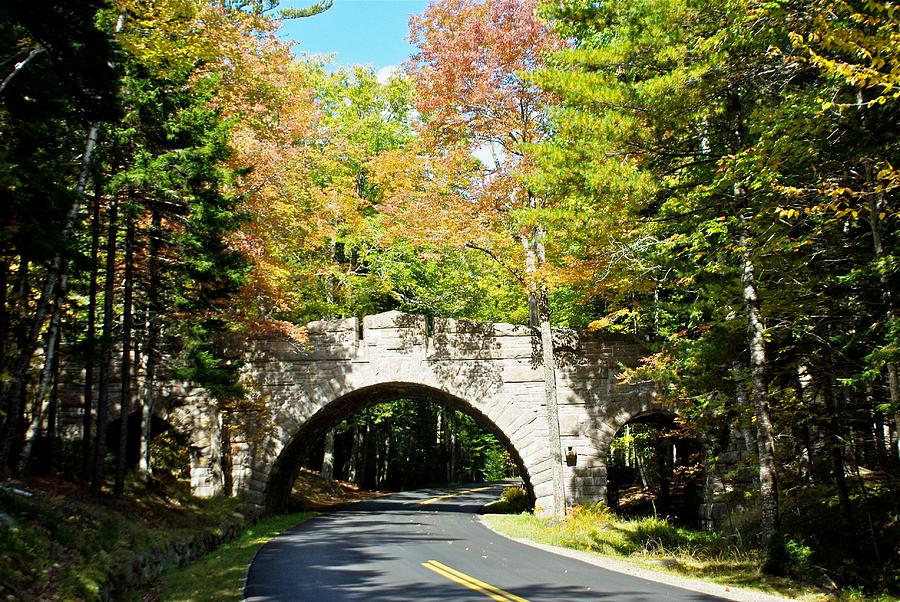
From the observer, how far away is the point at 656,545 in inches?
570

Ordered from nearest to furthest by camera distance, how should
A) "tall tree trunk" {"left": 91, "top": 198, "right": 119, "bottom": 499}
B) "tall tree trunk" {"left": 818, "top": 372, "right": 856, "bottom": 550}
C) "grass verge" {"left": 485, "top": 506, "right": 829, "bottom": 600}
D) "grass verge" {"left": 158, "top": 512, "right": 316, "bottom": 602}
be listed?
"grass verge" {"left": 158, "top": 512, "right": 316, "bottom": 602}, "grass verge" {"left": 485, "top": 506, "right": 829, "bottom": 600}, "tall tree trunk" {"left": 818, "top": 372, "right": 856, "bottom": 550}, "tall tree trunk" {"left": 91, "top": 198, "right": 119, "bottom": 499}

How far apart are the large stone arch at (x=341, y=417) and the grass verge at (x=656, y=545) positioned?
2.22 meters

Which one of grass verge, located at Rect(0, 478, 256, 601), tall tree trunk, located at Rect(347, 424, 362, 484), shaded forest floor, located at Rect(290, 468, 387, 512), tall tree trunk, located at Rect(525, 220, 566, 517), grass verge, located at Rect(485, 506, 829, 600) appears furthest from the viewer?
tall tree trunk, located at Rect(347, 424, 362, 484)

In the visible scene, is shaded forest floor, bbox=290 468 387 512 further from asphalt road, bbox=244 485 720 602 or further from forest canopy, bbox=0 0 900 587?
asphalt road, bbox=244 485 720 602

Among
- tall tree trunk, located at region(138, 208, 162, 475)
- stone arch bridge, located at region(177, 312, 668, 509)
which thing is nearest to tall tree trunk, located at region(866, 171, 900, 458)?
stone arch bridge, located at region(177, 312, 668, 509)

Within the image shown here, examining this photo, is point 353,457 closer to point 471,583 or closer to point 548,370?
point 548,370

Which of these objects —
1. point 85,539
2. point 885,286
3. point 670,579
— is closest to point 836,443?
point 885,286

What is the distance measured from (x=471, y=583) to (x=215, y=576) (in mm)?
3845

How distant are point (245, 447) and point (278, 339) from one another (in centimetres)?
314

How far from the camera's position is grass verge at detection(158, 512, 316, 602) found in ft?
27.0

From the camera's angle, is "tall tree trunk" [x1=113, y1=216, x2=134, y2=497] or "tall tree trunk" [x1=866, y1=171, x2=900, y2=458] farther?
"tall tree trunk" [x1=113, y1=216, x2=134, y2=497]

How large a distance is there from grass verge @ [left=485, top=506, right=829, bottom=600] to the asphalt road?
128 cm

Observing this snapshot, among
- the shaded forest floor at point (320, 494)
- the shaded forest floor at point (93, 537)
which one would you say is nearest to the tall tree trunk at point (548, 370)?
the shaded forest floor at point (93, 537)

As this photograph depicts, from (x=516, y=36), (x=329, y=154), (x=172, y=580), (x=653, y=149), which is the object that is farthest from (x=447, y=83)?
(x=172, y=580)
